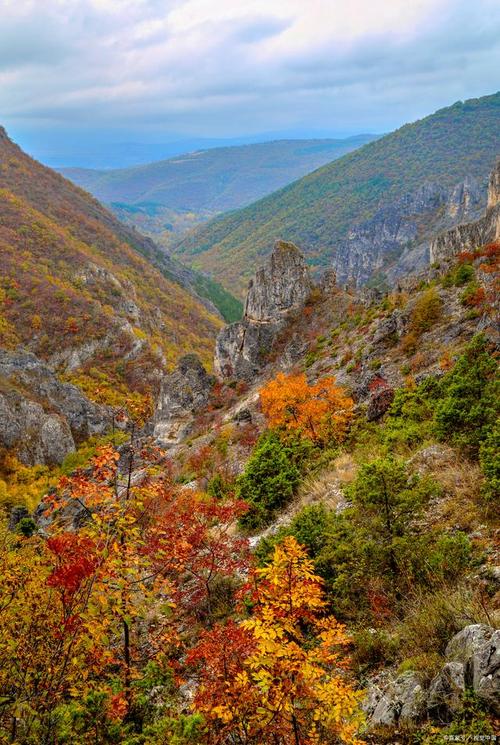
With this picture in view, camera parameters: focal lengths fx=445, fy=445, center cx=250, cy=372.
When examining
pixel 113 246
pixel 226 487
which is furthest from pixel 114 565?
pixel 113 246

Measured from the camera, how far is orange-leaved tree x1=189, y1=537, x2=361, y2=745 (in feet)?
15.3

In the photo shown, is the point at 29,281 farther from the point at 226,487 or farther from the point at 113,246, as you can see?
the point at 226,487

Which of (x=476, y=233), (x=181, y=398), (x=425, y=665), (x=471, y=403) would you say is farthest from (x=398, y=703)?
(x=476, y=233)

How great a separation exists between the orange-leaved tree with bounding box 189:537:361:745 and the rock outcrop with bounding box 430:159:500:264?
3546 cm

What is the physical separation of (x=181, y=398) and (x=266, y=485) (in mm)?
34664

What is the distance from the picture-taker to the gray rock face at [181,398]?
4803cm

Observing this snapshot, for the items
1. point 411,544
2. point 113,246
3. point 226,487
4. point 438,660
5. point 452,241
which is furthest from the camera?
point 113,246

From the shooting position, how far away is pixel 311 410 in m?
21.5

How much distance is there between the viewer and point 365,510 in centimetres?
932

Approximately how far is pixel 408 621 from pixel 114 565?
450 cm

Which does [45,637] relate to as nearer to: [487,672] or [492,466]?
[487,672]

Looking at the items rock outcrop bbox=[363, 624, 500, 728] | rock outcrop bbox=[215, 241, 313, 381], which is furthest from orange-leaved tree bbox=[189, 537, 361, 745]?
rock outcrop bbox=[215, 241, 313, 381]

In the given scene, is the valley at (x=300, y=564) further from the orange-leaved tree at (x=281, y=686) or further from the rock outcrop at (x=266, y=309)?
the rock outcrop at (x=266, y=309)

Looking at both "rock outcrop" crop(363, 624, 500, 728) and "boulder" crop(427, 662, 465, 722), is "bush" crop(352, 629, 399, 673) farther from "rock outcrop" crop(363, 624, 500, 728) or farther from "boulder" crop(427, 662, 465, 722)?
"boulder" crop(427, 662, 465, 722)
